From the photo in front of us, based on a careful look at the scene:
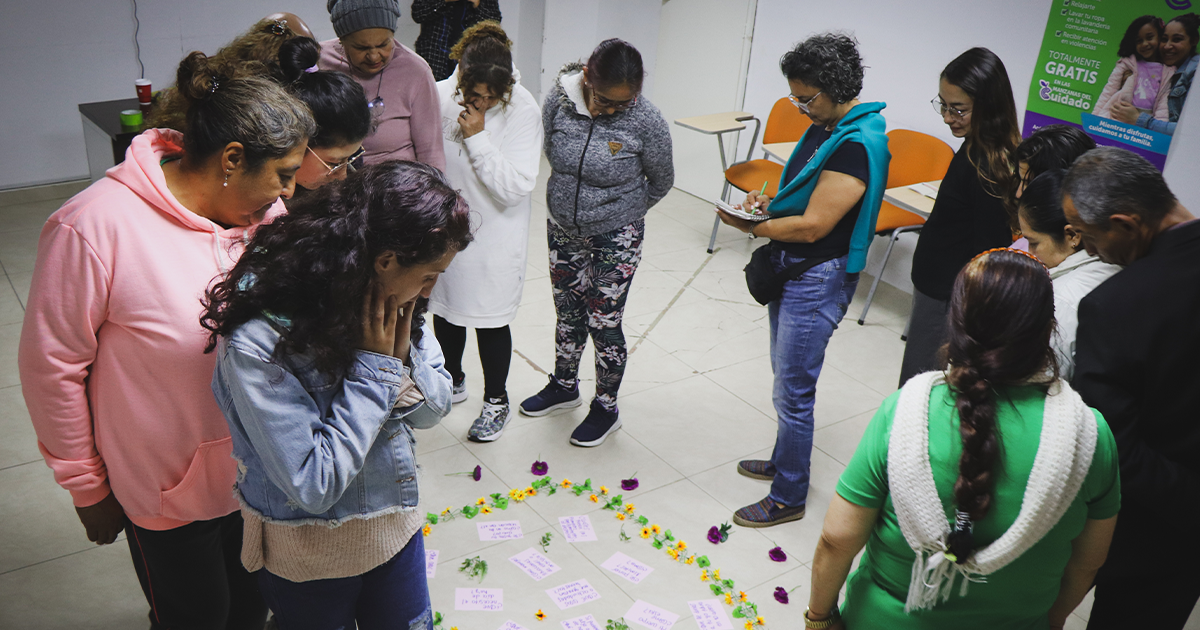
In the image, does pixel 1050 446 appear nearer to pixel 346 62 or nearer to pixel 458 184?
pixel 458 184

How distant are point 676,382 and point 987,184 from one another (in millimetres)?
1733

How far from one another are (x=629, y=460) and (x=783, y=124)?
3.03 m

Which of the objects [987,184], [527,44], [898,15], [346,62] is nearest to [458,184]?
[346,62]

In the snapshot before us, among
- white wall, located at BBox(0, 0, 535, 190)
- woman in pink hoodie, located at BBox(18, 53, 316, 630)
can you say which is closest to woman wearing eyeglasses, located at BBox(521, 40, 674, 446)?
woman in pink hoodie, located at BBox(18, 53, 316, 630)

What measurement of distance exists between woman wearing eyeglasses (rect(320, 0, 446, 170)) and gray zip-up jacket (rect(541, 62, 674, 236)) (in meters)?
0.43

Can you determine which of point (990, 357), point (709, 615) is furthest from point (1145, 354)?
point (709, 615)

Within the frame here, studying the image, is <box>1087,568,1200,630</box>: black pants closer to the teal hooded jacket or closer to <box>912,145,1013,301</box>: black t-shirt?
<box>912,145,1013,301</box>: black t-shirt

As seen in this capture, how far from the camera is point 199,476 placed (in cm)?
161

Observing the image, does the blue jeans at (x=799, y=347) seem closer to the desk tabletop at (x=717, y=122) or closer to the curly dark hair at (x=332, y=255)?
the curly dark hair at (x=332, y=255)

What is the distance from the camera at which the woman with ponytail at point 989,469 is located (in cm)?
133

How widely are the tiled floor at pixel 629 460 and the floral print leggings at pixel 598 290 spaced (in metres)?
0.32

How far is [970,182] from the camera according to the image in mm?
2578

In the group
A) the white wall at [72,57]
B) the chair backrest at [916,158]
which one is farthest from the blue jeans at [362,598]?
the white wall at [72,57]

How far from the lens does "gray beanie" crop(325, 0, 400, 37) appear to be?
2779 millimetres
